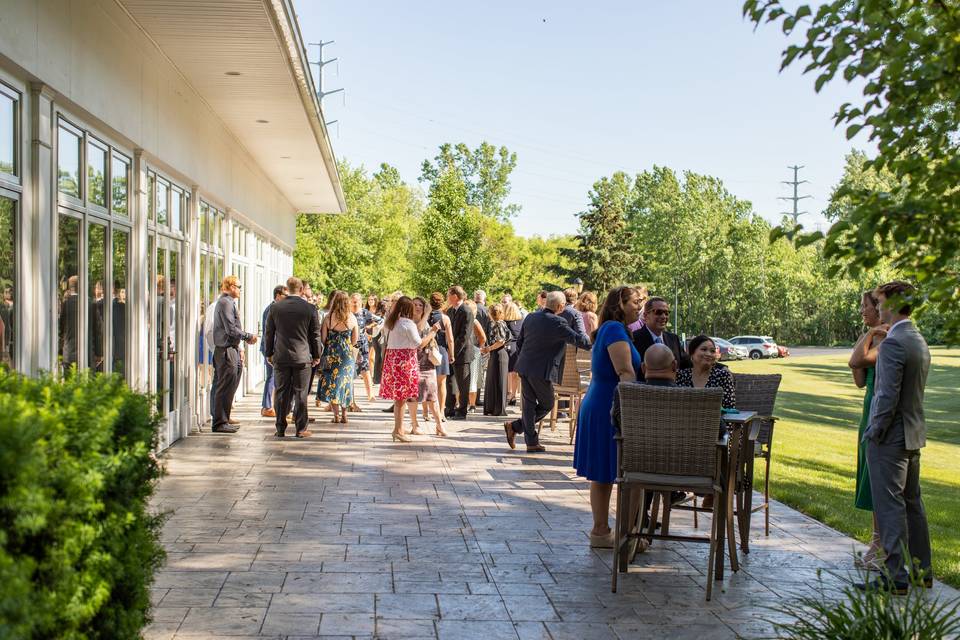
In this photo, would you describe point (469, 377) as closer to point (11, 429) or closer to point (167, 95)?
point (167, 95)

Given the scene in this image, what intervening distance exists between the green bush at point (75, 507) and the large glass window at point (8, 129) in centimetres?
378

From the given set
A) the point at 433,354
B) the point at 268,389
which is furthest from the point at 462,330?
the point at 268,389

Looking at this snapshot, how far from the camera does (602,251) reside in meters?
75.8

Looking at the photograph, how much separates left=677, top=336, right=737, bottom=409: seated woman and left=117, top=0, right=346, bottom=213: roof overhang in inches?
187

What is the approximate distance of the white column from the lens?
738 centimetres

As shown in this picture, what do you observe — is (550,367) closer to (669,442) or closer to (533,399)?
(533,399)

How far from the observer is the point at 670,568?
6828 millimetres

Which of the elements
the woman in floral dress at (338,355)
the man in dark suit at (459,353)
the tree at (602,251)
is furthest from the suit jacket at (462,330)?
the tree at (602,251)

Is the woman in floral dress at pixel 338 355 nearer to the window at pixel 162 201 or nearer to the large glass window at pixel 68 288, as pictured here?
the window at pixel 162 201

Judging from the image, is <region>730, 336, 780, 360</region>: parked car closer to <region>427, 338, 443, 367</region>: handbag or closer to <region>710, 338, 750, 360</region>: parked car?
<region>710, 338, 750, 360</region>: parked car

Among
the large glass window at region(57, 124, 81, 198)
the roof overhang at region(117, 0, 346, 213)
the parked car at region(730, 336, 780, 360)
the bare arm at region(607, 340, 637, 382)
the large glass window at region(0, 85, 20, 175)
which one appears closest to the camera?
the large glass window at region(0, 85, 20, 175)

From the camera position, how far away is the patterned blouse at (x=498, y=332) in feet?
52.2

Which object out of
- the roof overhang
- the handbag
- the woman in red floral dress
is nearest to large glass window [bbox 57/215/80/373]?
the roof overhang

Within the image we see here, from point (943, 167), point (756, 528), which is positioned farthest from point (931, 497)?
point (943, 167)
